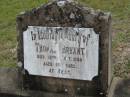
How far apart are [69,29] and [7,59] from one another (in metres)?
2.82

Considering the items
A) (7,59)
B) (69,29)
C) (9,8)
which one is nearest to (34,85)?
(69,29)

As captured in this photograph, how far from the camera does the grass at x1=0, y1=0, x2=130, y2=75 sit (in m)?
7.01

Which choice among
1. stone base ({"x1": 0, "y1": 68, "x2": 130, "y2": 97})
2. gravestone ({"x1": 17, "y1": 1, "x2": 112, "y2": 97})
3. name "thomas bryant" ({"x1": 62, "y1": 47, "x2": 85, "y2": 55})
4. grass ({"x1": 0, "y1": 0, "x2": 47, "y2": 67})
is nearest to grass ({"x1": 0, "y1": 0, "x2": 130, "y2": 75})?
grass ({"x1": 0, "y1": 0, "x2": 47, "y2": 67})

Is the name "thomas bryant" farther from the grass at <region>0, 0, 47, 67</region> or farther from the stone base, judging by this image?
the grass at <region>0, 0, 47, 67</region>

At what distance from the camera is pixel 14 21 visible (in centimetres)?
933

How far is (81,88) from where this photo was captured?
4230 mm

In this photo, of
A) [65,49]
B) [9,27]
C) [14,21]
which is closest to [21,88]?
[65,49]

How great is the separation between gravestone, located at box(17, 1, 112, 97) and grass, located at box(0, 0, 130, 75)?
6.71 ft

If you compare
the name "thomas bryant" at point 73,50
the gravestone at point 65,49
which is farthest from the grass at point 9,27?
the name "thomas bryant" at point 73,50

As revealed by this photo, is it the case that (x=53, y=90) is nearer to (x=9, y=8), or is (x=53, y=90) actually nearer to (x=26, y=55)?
(x=26, y=55)

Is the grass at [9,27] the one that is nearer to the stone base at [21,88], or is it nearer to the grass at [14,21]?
the grass at [14,21]

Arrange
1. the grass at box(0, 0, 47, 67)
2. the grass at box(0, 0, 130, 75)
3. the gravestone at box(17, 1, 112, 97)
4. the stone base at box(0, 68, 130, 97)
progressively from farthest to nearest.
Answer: the grass at box(0, 0, 130, 75) → the grass at box(0, 0, 47, 67) → the stone base at box(0, 68, 130, 97) → the gravestone at box(17, 1, 112, 97)

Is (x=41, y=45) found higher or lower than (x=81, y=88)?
higher

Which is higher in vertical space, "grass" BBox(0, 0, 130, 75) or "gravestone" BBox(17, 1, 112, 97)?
"gravestone" BBox(17, 1, 112, 97)
